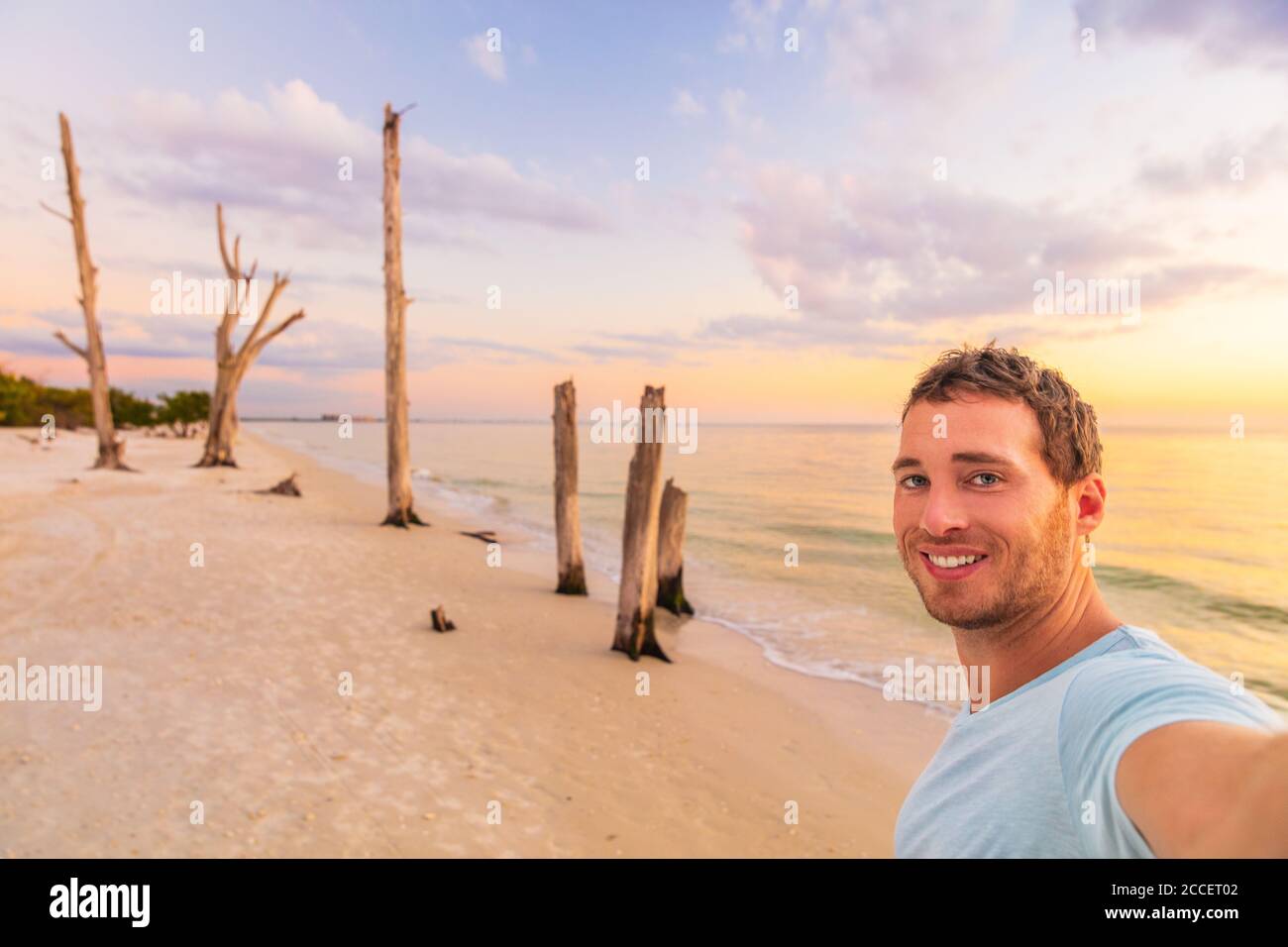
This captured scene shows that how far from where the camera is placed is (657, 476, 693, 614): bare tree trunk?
37.2 feet

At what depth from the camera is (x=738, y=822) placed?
4961 mm

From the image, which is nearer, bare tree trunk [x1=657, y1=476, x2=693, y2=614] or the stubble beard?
the stubble beard

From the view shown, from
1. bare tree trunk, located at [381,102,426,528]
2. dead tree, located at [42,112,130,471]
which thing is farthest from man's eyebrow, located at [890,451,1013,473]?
dead tree, located at [42,112,130,471]

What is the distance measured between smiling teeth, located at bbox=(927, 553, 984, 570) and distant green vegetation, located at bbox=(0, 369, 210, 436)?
64.2m

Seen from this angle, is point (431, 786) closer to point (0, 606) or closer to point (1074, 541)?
point (1074, 541)

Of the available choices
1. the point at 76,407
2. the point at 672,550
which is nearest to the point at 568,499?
the point at 672,550

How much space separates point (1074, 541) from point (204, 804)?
16.5 feet

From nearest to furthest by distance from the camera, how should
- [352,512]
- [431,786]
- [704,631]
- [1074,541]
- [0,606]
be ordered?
[1074,541], [431,786], [0,606], [704,631], [352,512]

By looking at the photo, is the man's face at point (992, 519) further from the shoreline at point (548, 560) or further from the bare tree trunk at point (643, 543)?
the bare tree trunk at point (643, 543)

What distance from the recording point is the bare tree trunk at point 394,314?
622 inches

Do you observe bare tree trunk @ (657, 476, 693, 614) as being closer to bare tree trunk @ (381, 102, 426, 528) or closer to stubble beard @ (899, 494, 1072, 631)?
bare tree trunk @ (381, 102, 426, 528)

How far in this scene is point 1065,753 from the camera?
1161 mm

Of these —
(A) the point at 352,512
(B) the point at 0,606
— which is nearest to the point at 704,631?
(B) the point at 0,606

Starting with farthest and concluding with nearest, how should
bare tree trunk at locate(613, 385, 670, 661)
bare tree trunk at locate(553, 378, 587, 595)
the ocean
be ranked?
bare tree trunk at locate(553, 378, 587, 595) < the ocean < bare tree trunk at locate(613, 385, 670, 661)
